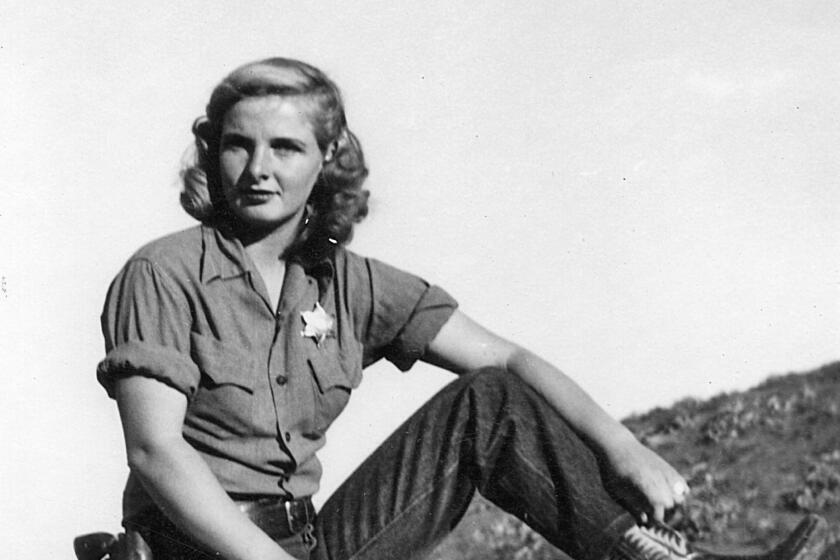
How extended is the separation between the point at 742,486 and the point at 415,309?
1.86 meters

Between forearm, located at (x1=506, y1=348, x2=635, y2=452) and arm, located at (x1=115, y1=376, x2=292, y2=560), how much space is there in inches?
22.3

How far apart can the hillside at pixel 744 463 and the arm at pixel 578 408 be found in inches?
43.0

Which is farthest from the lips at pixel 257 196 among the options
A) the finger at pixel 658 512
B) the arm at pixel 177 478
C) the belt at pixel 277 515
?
the finger at pixel 658 512

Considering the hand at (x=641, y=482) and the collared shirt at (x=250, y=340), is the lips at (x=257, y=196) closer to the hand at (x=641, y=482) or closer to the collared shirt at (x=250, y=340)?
the collared shirt at (x=250, y=340)

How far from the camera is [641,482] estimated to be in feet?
6.28

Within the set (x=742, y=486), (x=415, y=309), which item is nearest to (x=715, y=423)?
(x=742, y=486)

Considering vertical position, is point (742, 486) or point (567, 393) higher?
point (567, 393)

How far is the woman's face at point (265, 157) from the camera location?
84.0 inches

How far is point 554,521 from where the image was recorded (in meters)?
1.92

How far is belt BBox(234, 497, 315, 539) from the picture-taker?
2.05 meters

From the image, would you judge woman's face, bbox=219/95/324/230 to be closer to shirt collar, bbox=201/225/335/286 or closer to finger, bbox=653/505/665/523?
shirt collar, bbox=201/225/335/286

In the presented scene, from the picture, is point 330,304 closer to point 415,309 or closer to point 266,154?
point 415,309

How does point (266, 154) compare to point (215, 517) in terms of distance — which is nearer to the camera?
point (215, 517)

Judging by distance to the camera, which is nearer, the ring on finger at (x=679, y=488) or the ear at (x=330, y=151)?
the ring on finger at (x=679, y=488)
